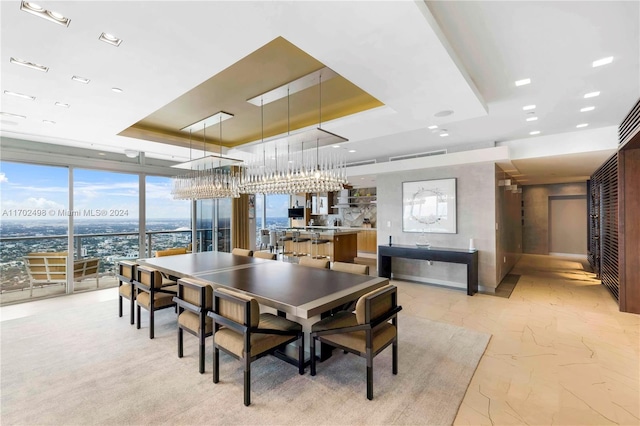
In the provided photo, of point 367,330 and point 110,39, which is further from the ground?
point 110,39

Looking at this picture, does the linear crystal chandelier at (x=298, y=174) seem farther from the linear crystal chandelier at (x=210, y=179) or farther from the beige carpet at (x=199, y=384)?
the beige carpet at (x=199, y=384)

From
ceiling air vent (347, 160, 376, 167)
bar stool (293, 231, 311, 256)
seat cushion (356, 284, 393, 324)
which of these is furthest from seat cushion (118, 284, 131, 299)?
ceiling air vent (347, 160, 376, 167)

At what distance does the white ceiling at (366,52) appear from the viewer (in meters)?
1.92

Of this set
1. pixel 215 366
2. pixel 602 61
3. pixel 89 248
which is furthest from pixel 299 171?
pixel 89 248

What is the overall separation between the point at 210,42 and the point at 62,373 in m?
3.37

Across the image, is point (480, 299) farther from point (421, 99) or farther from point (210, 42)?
point (210, 42)

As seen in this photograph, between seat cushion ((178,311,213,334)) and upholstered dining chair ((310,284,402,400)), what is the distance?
1.04 metres

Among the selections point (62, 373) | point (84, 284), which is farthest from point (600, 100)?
point (84, 284)

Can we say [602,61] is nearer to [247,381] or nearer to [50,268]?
[247,381]

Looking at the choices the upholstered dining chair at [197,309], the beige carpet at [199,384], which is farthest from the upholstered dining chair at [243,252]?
the upholstered dining chair at [197,309]

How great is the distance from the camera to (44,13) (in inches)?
77.0

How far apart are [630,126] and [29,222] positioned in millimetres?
9772

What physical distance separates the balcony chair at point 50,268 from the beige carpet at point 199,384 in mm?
2139

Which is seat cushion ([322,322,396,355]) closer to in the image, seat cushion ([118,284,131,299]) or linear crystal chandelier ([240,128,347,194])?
linear crystal chandelier ([240,128,347,194])
